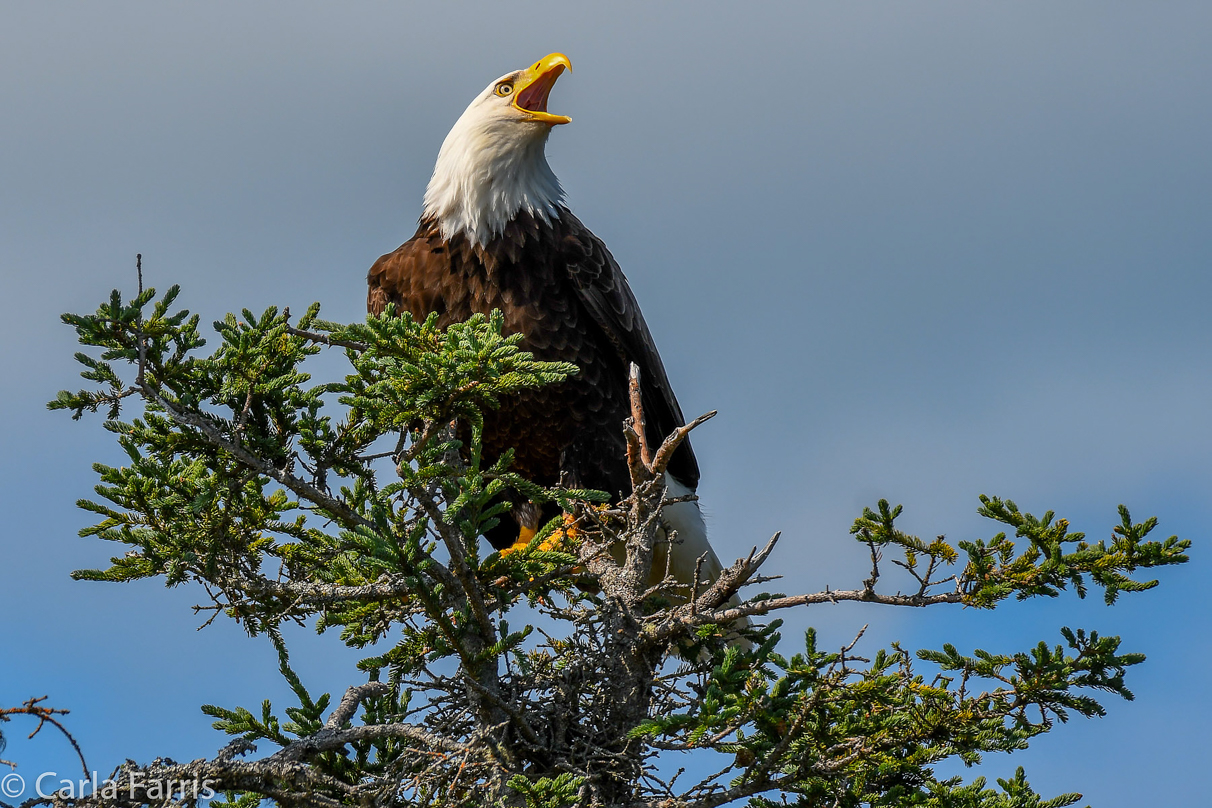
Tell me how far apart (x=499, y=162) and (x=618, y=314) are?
1037 mm

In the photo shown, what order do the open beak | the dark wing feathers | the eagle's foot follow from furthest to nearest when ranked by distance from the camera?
1. the open beak
2. the dark wing feathers
3. the eagle's foot

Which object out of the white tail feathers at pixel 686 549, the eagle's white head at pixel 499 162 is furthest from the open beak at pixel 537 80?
the white tail feathers at pixel 686 549

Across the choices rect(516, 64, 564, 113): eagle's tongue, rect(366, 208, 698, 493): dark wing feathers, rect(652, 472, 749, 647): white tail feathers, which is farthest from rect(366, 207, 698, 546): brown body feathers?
rect(516, 64, 564, 113): eagle's tongue

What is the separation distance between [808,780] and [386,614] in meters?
1.58

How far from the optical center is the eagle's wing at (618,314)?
16.9 feet

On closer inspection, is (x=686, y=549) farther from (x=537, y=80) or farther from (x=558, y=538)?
(x=537, y=80)

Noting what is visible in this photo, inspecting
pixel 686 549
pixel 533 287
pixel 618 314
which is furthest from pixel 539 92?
pixel 686 549

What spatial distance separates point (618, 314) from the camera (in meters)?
5.20

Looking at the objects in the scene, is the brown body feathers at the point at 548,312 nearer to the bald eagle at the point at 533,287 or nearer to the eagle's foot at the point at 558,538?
the bald eagle at the point at 533,287

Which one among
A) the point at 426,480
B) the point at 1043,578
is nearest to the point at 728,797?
the point at 1043,578

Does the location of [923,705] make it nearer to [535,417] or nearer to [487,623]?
[487,623]

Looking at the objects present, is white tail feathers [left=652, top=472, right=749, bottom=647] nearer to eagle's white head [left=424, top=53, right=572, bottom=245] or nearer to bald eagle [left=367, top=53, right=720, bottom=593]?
bald eagle [left=367, top=53, right=720, bottom=593]

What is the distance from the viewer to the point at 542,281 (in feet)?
16.6

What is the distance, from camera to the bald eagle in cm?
503
